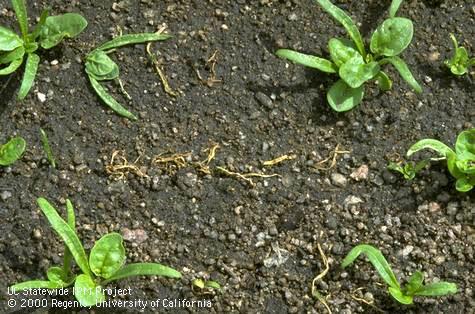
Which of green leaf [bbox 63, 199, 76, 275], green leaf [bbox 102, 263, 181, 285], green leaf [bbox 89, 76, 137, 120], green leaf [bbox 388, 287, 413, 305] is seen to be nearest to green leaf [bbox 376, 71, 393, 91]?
green leaf [bbox 388, 287, 413, 305]

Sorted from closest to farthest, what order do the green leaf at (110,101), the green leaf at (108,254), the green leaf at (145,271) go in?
the green leaf at (145,271), the green leaf at (108,254), the green leaf at (110,101)

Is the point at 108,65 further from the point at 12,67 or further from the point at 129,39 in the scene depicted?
the point at 12,67

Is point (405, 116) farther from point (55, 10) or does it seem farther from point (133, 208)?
point (55, 10)

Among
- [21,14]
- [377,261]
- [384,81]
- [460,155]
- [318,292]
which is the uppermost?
[21,14]

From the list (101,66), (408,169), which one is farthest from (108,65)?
(408,169)

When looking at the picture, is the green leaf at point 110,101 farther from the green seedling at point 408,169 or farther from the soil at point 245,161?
the green seedling at point 408,169

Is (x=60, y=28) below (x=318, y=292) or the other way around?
the other way around

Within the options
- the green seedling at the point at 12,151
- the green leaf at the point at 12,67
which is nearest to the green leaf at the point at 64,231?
the green seedling at the point at 12,151
